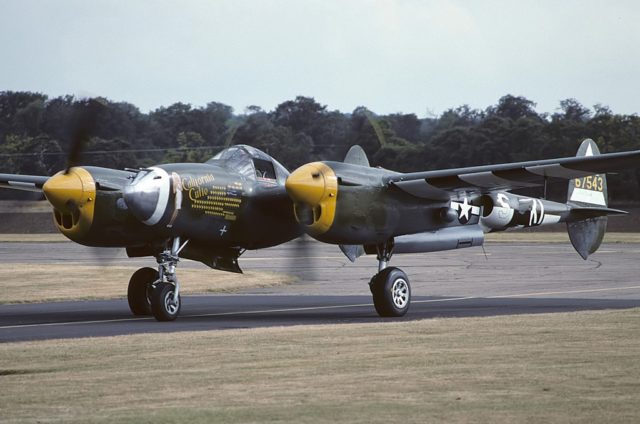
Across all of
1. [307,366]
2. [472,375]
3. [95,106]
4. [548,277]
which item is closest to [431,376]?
[472,375]

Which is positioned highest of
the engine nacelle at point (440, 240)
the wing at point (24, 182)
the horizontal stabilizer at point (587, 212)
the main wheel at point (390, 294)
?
the wing at point (24, 182)

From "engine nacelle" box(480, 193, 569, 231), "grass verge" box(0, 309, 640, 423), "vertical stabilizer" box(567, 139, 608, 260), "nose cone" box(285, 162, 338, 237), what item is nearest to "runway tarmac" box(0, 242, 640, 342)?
"vertical stabilizer" box(567, 139, 608, 260)

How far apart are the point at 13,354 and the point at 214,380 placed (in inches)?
172

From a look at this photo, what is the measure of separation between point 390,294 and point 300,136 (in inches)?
225

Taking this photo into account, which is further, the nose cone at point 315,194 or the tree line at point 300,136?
the tree line at point 300,136

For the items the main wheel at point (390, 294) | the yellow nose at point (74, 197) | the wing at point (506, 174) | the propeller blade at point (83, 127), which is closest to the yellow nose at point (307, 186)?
the wing at point (506, 174)

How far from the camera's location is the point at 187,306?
27594 millimetres

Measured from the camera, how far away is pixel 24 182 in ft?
87.0

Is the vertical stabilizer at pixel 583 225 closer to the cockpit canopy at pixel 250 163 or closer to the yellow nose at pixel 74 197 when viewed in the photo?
the cockpit canopy at pixel 250 163

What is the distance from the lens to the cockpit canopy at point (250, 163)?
24.7m

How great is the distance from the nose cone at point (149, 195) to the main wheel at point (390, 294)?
14.9 feet

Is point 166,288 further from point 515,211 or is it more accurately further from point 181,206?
point 515,211

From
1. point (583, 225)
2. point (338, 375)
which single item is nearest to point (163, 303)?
point (338, 375)

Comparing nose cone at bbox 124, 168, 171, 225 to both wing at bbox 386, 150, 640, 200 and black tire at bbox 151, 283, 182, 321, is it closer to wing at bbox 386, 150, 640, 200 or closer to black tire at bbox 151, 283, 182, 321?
black tire at bbox 151, 283, 182, 321
